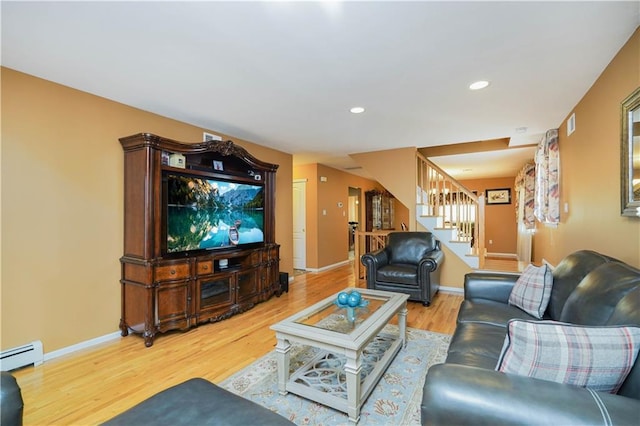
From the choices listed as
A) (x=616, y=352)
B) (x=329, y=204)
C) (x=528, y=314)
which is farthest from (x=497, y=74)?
(x=329, y=204)

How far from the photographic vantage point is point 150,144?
2.78 m

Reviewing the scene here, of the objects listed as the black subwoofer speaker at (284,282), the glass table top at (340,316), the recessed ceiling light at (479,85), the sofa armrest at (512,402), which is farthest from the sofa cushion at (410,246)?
the sofa armrest at (512,402)

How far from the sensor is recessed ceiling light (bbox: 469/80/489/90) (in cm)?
251

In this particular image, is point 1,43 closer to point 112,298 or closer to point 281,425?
point 112,298

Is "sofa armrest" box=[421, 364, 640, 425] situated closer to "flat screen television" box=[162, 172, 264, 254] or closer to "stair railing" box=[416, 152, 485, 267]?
"flat screen television" box=[162, 172, 264, 254]

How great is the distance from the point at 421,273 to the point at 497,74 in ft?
7.67

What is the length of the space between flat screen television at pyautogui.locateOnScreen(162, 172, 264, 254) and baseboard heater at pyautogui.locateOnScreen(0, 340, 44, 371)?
118 centimetres

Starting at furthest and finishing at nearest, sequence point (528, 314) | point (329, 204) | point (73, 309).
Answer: point (329, 204)
point (73, 309)
point (528, 314)

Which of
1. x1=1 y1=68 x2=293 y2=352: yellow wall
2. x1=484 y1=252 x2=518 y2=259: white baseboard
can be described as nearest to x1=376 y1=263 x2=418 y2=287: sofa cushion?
x1=1 y1=68 x2=293 y2=352: yellow wall

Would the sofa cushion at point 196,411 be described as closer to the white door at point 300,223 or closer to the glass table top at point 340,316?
the glass table top at point 340,316

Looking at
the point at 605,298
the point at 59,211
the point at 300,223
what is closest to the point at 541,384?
the point at 605,298

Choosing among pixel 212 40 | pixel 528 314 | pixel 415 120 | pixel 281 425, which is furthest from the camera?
pixel 415 120

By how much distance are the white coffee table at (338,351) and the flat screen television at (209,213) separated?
1698 millimetres

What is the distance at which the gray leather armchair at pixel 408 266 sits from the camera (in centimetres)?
374
